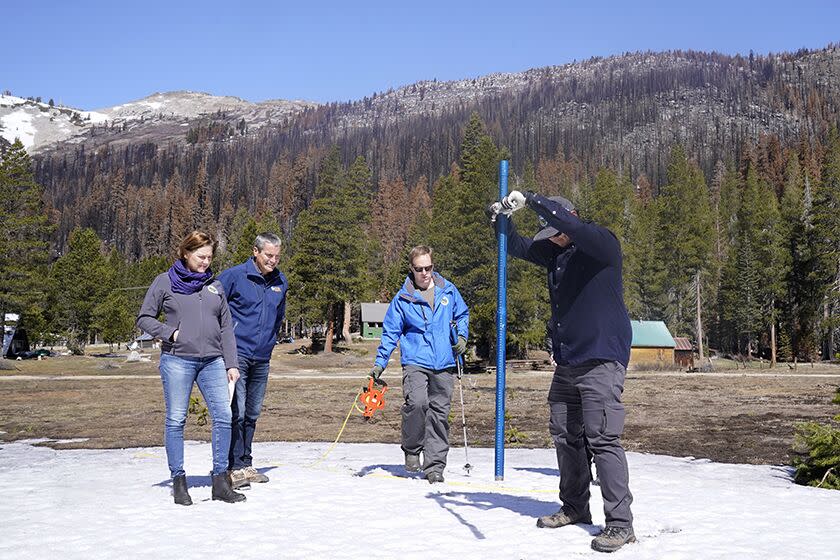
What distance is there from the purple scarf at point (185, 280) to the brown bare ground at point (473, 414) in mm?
5586

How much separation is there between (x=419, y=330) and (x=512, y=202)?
2284 mm

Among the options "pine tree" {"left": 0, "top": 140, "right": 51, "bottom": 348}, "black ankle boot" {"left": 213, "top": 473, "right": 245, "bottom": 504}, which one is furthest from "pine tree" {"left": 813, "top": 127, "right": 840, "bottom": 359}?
"pine tree" {"left": 0, "top": 140, "right": 51, "bottom": 348}

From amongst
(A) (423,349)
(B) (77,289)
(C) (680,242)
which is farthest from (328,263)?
(A) (423,349)

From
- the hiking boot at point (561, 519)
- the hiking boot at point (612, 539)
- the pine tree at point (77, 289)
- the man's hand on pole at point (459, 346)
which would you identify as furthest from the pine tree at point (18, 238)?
the hiking boot at point (612, 539)

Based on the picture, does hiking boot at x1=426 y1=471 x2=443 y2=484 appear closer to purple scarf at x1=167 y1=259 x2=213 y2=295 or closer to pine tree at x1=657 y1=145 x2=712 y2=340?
purple scarf at x1=167 y1=259 x2=213 y2=295

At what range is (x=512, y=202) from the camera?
19.2 ft

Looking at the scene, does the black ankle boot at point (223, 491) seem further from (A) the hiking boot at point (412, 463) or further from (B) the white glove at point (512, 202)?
(B) the white glove at point (512, 202)

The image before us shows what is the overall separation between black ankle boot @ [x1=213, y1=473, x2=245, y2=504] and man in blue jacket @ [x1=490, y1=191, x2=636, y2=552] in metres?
2.59

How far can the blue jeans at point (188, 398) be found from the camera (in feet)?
19.9

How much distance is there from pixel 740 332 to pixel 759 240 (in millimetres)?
9171

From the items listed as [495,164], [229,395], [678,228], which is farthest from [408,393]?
[678,228]

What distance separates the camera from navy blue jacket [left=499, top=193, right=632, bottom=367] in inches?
196

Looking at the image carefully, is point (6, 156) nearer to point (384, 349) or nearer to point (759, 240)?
point (384, 349)

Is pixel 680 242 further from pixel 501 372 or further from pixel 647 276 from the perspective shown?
pixel 501 372
